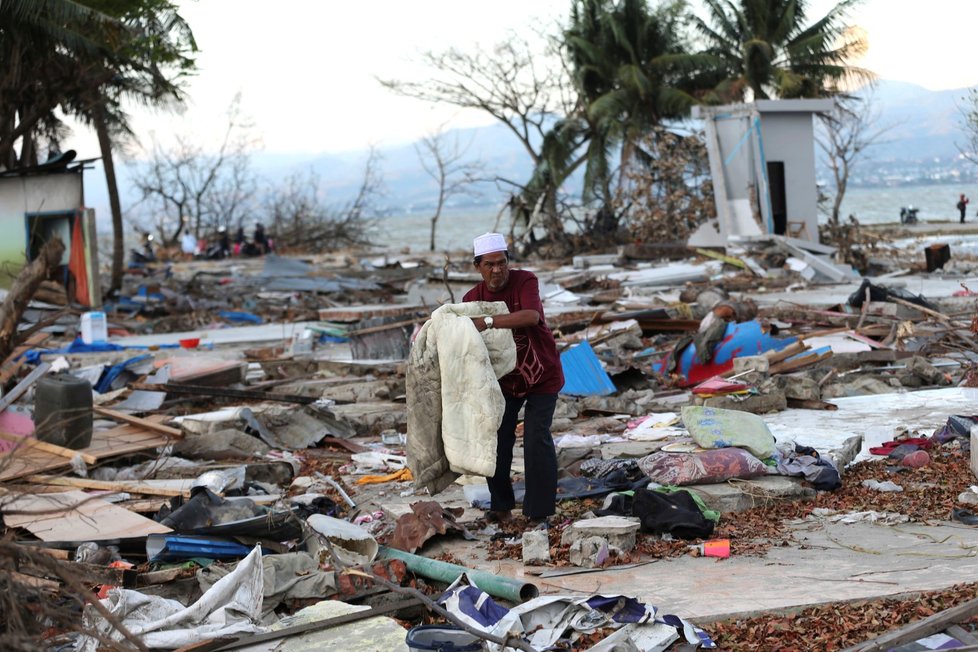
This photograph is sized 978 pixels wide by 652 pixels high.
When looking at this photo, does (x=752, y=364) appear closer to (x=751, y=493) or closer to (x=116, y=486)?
(x=751, y=493)

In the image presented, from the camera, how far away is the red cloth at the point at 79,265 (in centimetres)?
2219

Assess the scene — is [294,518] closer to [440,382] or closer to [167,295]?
[440,382]

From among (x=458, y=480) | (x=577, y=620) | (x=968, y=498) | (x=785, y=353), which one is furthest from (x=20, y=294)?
(x=785, y=353)

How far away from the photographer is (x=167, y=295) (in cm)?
2338

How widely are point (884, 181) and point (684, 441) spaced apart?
192743 millimetres

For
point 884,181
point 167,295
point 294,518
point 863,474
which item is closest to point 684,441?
point 863,474

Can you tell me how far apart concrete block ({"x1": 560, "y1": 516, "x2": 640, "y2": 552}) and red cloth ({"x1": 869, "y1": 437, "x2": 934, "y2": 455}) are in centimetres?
264

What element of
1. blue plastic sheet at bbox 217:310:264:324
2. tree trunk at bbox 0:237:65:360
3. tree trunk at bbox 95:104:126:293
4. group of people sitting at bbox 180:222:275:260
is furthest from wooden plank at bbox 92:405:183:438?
group of people sitting at bbox 180:222:275:260

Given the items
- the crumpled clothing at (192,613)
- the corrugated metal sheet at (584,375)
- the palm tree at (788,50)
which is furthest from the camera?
the palm tree at (788,50)

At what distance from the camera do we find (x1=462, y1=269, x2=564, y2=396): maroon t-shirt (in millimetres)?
6262

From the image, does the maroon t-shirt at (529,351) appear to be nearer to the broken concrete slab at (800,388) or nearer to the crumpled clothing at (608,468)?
the crumpled clothing at (608,468)

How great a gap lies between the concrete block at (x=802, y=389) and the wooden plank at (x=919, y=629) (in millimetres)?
5421

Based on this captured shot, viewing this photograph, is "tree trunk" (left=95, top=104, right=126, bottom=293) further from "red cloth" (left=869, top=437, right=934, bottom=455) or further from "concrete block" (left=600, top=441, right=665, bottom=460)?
"red cloth" (left=869, top=437, right=934, bottom=455)

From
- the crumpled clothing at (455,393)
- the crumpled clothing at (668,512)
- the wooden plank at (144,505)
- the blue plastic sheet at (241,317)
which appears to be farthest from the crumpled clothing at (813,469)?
the blue plastic sheet at (241,317)
